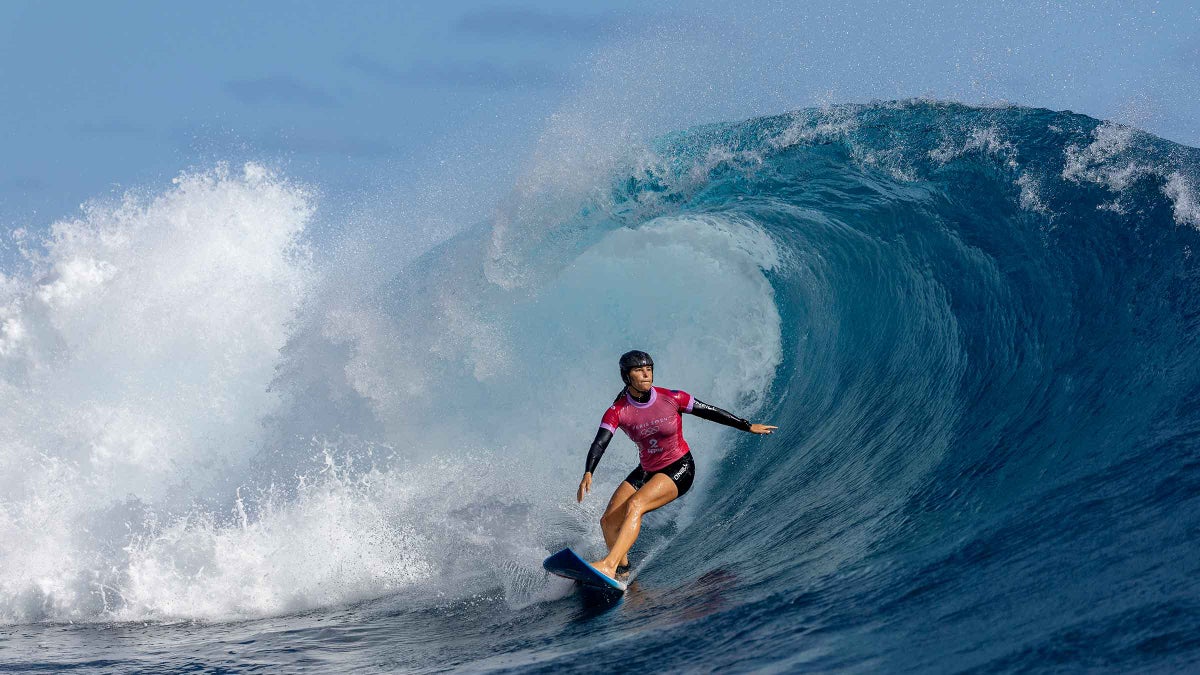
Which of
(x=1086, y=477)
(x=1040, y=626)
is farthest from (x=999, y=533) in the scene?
(x=1040, y=626)

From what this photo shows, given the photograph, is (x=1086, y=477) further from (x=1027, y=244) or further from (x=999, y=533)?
(x=1027, y=244)

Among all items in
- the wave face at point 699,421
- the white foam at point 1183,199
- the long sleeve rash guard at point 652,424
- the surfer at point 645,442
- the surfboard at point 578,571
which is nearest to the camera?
the wave face at point 699,421

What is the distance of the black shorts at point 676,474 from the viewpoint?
19.9 ft

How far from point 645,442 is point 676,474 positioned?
299 mm

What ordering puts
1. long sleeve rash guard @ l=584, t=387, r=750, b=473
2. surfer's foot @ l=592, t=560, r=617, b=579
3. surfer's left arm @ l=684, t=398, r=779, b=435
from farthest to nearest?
surfer's left arm @ l=684, t=398, r=779, b=435
long sleeve rash guard @ l=584, t=387, r=750, b=473
surfer's foot @ l=592, t=560, r=617, b=579

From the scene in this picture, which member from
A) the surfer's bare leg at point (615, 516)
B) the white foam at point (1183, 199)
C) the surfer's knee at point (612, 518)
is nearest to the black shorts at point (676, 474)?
the surfer's bare leg at point (615, 516)

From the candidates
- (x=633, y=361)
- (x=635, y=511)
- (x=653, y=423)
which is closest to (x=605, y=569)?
(x=635, y=511)

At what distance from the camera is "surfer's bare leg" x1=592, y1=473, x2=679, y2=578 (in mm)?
5504

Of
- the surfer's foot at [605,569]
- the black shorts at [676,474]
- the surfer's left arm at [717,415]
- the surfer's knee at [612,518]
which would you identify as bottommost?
the surfer's foot at [605,569]

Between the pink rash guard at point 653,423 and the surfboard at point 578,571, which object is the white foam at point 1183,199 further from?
the surfboard at point 578,571

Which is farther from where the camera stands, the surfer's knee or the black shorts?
the black shorts

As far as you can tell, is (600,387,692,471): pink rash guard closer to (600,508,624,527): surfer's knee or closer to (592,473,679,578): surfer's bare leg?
(592,473,679,578): surfer's bare leg

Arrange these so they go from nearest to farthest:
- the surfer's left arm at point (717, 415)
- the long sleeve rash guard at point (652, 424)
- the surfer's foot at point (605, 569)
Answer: the surfer's foot at point (605, 569) → the long sleeve rash guard at point (652, 424) → the surfer's left arm at point (717, 415)

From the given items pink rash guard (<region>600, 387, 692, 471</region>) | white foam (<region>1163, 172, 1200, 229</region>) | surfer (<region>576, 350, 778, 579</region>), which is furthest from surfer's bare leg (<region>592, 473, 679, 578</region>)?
white foam (<region>1163, 172, 1200, 229</region>)
